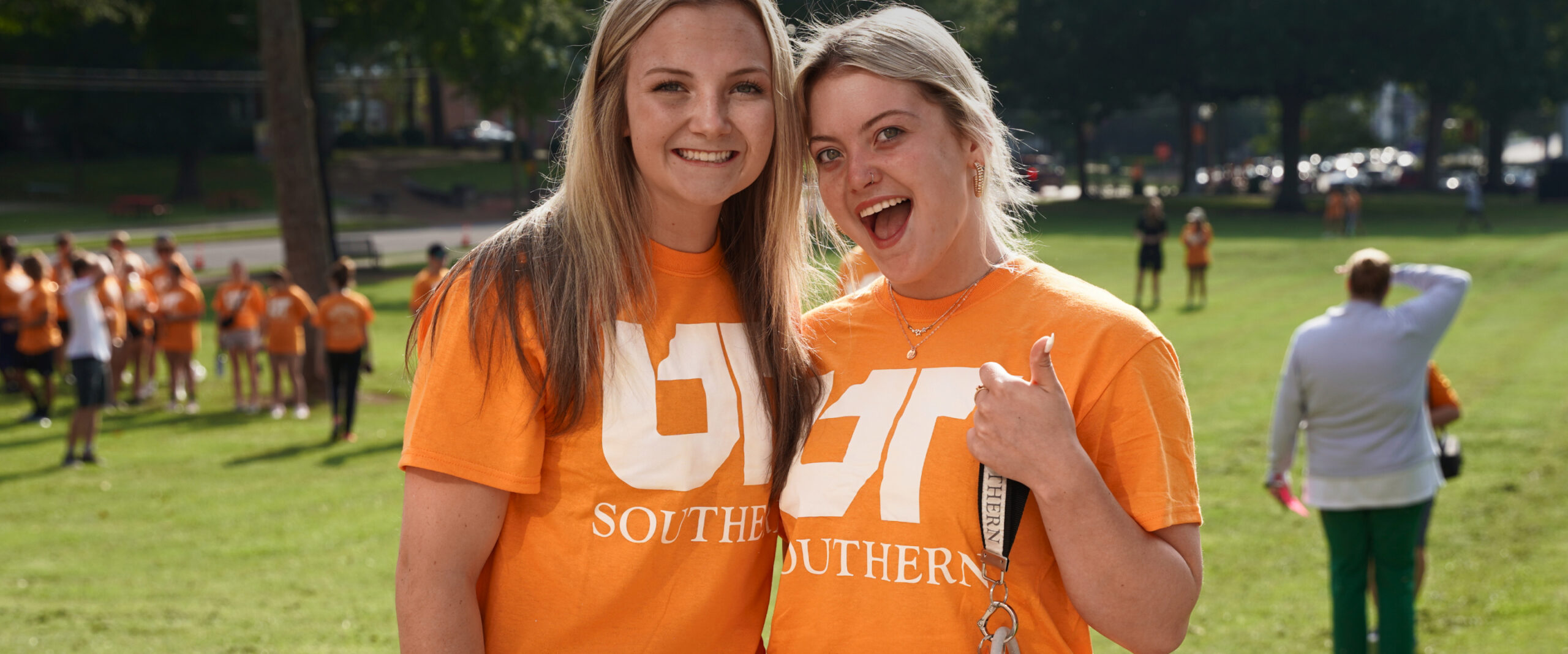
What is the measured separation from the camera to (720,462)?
245cm

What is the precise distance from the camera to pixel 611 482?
234 cm

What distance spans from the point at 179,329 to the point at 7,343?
2.74m

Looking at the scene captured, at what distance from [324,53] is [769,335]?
61.9 meters

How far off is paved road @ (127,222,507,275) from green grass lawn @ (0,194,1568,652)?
14696 millimetres

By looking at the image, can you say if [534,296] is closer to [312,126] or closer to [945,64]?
[945,64]

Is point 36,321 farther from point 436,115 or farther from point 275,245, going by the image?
point 436,115

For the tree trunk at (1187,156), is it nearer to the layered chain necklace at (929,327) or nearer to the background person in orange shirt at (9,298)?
the background person in orange shirt at (9,298)

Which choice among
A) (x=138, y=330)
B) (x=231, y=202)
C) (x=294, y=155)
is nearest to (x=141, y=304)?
(x=138, y=330)

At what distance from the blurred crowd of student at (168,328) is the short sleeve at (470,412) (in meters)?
11.1

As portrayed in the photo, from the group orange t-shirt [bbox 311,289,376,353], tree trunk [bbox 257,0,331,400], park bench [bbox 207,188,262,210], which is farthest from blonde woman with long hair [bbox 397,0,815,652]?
park bench [bbox 207,188,262,210]

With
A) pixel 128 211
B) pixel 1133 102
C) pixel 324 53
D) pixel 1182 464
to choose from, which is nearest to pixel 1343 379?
pixel 1182 464

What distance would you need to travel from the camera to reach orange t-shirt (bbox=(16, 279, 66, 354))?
14.5 meters

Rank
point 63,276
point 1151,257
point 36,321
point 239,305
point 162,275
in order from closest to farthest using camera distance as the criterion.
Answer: point 36,321 → point 239,305 → point 162,275 → point 63,276 → point 1151,257

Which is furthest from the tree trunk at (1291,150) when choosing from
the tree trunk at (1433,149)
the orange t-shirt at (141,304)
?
the orange t-shirt at (141,304)
